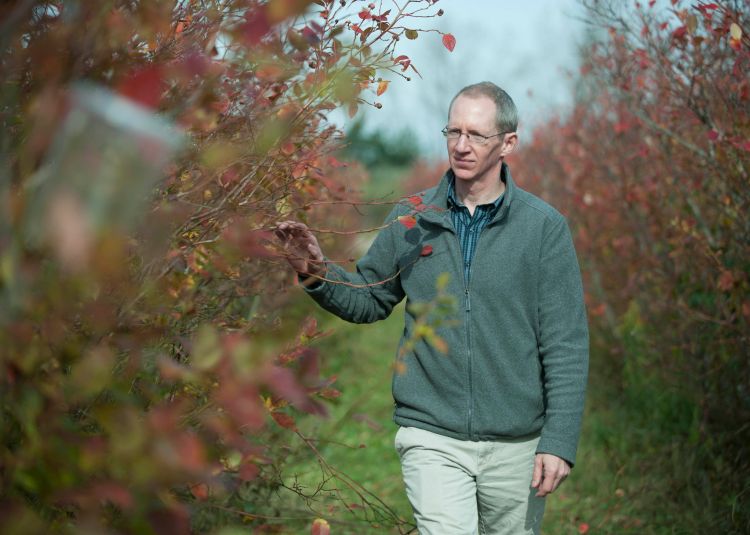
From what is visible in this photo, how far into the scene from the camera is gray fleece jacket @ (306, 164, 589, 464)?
3.03 m

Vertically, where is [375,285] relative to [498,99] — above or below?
below

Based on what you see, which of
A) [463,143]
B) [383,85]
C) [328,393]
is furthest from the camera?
Result: [463,143]

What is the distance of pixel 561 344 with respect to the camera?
304 cm

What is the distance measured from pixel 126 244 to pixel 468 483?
1718 mm

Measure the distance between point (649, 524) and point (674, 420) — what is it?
1368 mm

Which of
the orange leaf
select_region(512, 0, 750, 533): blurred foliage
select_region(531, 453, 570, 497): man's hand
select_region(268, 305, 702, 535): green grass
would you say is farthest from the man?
select_region(512, 0, 750, 533): blurred foliage

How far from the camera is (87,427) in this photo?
1.92 meters

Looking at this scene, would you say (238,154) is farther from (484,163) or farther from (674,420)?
(674,420)

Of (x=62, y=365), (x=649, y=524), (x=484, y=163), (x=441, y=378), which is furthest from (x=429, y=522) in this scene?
(x=649, y=524)

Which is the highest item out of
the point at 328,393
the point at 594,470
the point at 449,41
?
the point at 449,41

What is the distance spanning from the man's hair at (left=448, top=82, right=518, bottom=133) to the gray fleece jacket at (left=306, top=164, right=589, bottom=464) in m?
0.24

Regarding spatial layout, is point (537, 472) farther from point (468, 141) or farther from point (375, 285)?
point (468, 141)

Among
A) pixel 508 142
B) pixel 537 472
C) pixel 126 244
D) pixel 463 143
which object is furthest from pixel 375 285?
pixel 126 244

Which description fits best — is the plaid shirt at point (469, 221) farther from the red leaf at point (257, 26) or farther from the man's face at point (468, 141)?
the red leaf at point (257, 26)
